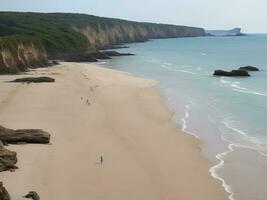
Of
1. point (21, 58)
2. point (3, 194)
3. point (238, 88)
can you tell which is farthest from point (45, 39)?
point (3, 194)

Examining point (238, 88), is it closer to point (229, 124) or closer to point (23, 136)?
point (229, 124)

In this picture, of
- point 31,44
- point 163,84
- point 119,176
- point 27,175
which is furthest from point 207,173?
point 31,44

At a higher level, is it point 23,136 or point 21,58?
point 23,136

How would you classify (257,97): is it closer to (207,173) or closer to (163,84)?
(163,84)

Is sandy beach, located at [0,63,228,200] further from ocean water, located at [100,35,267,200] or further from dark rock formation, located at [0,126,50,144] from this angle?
ocean water, located at [100,35,267,200]

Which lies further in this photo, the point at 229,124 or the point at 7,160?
the point at 229,124

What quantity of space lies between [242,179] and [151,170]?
3.21 m

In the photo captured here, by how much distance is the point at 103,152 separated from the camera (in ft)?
64.0

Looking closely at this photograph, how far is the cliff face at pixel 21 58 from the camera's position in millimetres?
50388

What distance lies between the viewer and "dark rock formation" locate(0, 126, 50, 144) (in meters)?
19.4

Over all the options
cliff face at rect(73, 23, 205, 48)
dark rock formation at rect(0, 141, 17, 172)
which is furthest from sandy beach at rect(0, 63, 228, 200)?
cliff face at rect(73, 23, 205, 48)

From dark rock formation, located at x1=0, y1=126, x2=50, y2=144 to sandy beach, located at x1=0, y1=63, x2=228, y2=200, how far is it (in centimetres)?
48

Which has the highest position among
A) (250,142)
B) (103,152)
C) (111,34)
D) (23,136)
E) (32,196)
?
(32,196)

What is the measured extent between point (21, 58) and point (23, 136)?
38.5 metres
